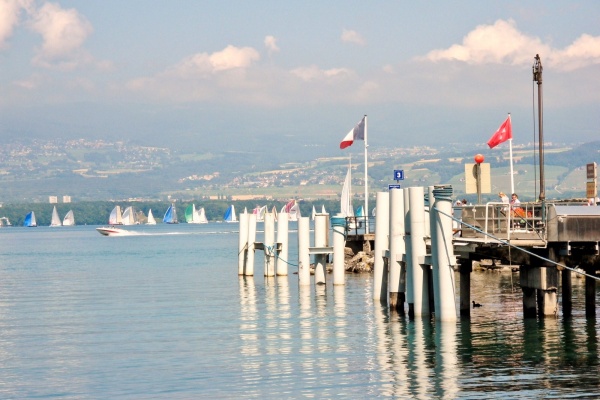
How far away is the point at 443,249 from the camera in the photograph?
29250 millimetres

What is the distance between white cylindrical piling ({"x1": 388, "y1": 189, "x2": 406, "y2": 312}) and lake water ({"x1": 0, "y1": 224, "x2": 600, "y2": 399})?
966 mm

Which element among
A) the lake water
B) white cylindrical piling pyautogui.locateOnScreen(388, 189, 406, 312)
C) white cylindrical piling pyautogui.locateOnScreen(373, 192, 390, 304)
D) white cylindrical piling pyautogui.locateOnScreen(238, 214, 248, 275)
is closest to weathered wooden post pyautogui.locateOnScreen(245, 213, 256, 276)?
white cylindrical piling pyautogui.locateOnScreen(238, 214, 248, 275)

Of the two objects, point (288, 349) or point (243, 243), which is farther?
point (243, 243)

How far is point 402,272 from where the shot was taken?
34625 millimetres

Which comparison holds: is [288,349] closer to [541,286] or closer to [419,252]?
[419,252]

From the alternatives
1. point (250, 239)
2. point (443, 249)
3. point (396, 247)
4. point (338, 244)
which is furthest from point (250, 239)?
point (443, 249)

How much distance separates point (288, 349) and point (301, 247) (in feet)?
58.4

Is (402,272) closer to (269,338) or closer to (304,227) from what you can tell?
(269,338)

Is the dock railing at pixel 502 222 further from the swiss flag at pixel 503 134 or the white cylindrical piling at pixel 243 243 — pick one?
the white cylindrical piling at pixel 243 243

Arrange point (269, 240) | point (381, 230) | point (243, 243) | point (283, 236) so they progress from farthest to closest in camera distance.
A: point (243, 243) < point (269, 240) < point (283, 236) < point (381, 230)

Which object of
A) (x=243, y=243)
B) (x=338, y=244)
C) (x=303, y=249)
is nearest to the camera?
(x=338, y=244)

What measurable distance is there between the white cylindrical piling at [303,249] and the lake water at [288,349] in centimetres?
117

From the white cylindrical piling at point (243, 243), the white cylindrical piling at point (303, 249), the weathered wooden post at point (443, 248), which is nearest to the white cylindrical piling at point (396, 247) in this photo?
the weathered wooden post at point (443, 248)

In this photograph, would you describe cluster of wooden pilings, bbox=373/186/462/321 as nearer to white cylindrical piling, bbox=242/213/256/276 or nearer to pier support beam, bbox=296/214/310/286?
pier support beam, bbox=296/214/310/286
